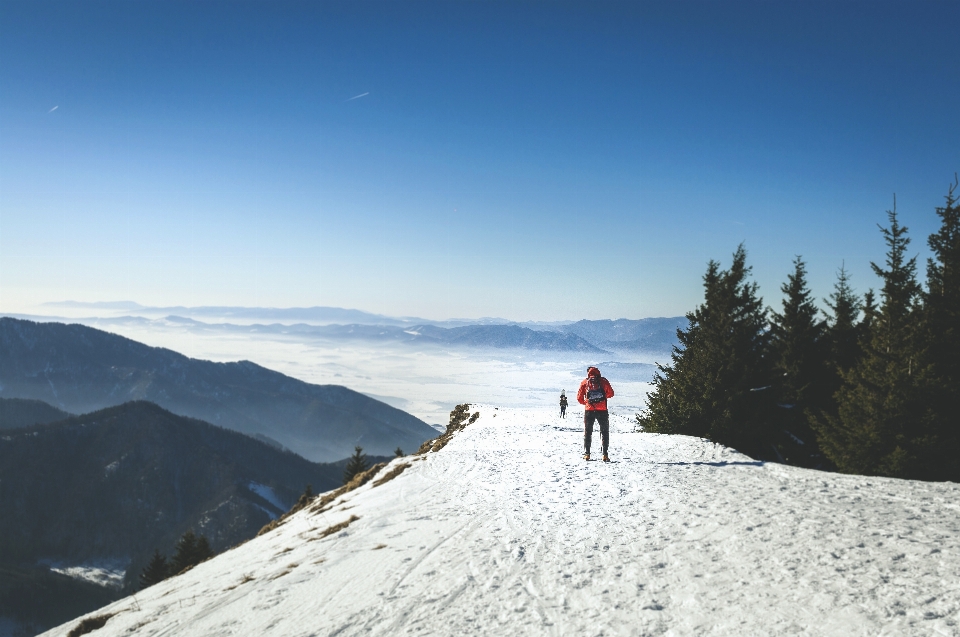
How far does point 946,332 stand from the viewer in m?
19.8

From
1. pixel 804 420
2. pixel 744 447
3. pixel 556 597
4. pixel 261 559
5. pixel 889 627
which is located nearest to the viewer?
pixel 889 627

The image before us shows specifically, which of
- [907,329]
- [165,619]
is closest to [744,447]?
[907,329]

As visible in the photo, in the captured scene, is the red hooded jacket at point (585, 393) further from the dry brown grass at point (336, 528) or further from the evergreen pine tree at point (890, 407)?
the evergreen pine tree at point (890, 407)

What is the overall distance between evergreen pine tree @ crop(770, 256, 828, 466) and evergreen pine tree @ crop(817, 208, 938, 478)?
5789mm

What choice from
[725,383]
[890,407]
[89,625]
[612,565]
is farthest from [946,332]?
[89,625]

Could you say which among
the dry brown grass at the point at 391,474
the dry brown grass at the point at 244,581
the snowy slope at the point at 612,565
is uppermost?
the snowy slope at the point at 612,565

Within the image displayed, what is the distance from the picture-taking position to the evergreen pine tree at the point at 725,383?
83.5 ft

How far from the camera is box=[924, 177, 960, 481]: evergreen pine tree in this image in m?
18.2

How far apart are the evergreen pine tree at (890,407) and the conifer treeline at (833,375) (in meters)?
0.04

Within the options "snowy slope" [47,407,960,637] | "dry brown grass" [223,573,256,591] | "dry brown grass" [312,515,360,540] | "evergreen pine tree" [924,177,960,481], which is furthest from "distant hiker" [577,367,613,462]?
"evergreen pine tree" [924,177,960,481]

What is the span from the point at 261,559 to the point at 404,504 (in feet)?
12.3

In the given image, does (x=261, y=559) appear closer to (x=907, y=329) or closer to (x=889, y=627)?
(x=889, y=627)

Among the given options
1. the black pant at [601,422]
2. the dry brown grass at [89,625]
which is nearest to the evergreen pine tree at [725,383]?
the black pant at [601,422]

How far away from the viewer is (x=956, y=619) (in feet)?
18.4
